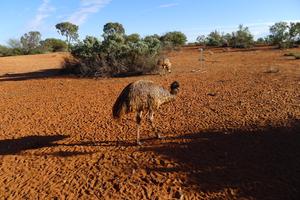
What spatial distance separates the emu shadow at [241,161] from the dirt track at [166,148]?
0.02 m

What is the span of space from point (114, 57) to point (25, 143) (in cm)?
987

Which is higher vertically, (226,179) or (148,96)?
(148,96)

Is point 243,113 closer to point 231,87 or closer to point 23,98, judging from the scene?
point 231,87

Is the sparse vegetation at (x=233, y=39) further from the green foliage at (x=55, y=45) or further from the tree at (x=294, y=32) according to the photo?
the green foliage at (x=55, y=45)

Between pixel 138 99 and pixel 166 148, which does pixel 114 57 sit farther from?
pixel 166 148

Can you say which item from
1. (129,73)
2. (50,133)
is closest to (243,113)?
(50,133)

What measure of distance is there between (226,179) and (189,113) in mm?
3736

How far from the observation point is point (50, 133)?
970 cm

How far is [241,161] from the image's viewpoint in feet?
24.0

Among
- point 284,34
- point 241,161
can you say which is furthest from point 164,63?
point 284,34

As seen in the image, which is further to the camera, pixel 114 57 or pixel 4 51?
pixel 4 51

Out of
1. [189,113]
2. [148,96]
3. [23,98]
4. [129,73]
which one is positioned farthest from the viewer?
[129,73]

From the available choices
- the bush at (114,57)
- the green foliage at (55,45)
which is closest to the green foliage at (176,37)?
the green foliage at (55,45)

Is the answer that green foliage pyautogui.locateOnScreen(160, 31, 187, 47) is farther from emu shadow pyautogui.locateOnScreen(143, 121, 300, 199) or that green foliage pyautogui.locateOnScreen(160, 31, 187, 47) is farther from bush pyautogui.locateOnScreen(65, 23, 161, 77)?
emu shadow pyautogui.locateOnScreen(143, 121, 300, 199)
